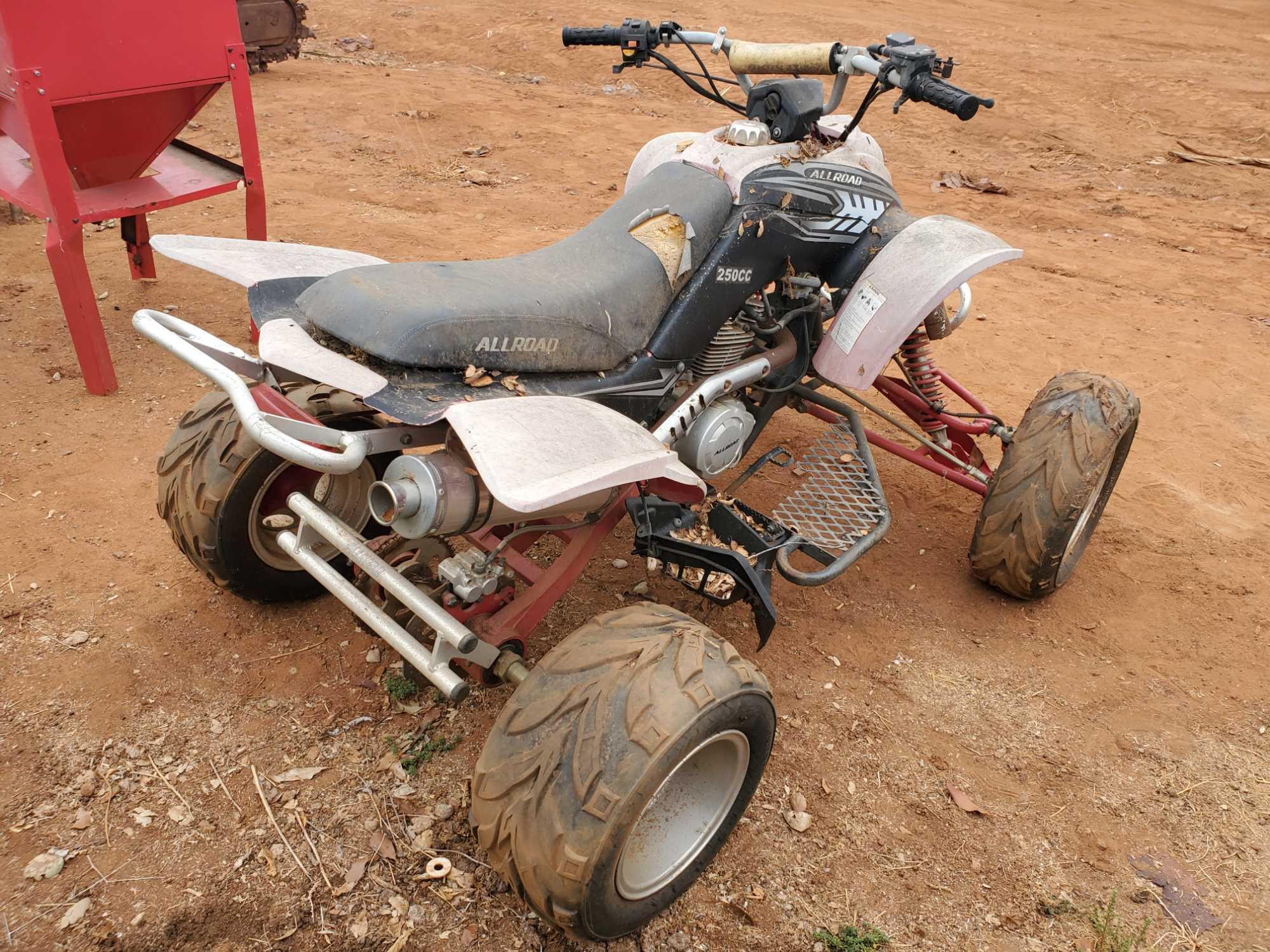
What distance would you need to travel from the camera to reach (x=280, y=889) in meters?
2.58

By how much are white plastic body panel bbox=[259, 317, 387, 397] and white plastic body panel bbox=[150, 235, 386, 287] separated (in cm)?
28

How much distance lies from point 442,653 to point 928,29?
14.3 metres

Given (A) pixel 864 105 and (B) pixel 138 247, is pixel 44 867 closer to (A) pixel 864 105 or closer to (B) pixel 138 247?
(A) pixel 864 105

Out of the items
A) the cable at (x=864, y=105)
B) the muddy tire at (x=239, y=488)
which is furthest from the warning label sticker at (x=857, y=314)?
the muddy tire at (x=239, y=488)

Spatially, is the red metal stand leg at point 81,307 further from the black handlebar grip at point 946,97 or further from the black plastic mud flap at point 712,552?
the black handlebar grip at point 946,97

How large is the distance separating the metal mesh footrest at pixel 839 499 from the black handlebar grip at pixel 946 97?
1279 millimetres

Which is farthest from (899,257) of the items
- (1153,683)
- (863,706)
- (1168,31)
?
(1168,31)

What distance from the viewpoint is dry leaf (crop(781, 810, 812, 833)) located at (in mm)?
2904

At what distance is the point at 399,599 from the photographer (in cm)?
242

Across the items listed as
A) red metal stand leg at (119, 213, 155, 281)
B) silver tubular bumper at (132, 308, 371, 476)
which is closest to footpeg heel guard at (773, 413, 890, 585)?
silver tubular bumper at (132, 308, 371, 476)

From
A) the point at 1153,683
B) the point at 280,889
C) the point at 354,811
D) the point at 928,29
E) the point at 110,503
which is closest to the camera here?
the point at 280,889

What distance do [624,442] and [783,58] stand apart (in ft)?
6.07

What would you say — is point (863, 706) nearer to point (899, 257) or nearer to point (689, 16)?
point (899, 257)

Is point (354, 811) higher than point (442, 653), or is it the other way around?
point (442, 653)
